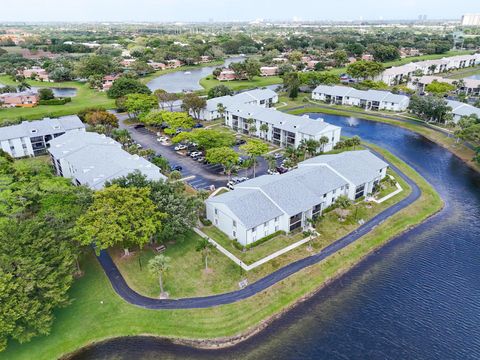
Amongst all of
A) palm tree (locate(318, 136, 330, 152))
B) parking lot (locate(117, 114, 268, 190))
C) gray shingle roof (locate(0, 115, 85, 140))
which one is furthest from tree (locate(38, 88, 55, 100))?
palm tree (locate(318, 136, 330, 152))

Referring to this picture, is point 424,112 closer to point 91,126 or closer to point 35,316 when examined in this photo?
point 91,126

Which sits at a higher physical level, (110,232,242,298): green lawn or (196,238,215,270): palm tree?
(196,238,215,270): palm tree

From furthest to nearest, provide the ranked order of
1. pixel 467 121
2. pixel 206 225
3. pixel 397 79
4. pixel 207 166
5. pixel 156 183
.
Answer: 1. pixel 397 79
2. pixel 467 121
3. pixel 207 166
4. pixel 206 225
5. pixel 156 183

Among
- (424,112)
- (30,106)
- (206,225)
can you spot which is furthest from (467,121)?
(30,106)

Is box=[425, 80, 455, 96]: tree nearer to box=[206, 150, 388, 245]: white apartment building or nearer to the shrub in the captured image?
box=[206, 150, 388, 245]: white apartment building

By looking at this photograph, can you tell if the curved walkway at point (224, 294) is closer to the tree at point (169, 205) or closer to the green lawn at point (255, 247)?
the green lawn at point (255, 247)

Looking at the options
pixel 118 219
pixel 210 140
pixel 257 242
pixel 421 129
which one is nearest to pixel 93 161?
pixel 118 219
